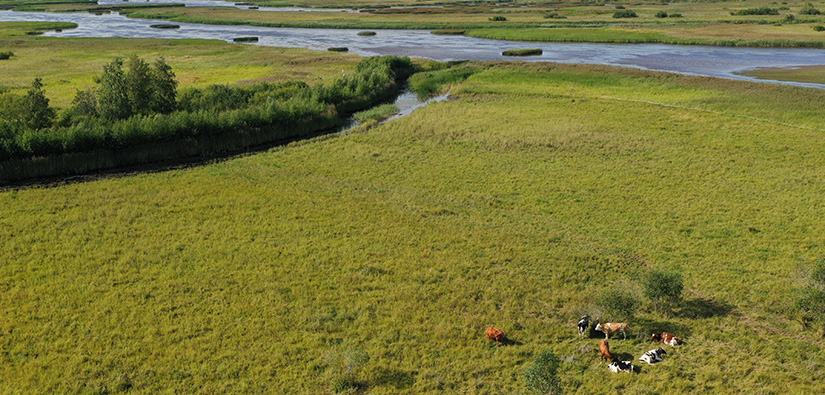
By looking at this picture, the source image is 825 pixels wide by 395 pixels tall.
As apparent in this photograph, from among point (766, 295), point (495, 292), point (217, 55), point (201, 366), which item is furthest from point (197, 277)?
point (217, 55)

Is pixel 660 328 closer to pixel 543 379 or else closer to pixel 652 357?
pixel 652 357

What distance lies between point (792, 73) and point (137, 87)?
98261mm

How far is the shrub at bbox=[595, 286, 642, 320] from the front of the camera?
26200mm

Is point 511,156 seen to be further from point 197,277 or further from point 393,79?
point 393,79

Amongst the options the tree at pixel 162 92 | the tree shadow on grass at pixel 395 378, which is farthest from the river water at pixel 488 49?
the tree shadow on grass at pixel 395 378

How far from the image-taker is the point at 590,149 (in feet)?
184

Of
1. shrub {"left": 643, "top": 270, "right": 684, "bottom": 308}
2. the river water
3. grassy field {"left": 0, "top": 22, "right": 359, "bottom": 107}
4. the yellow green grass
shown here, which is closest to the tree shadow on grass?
shrub {"left": 643, "top": 270, "right": 684, "bottom": 308}

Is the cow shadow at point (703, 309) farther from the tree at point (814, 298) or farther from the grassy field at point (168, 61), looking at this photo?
the grassy field at point (168, 61)

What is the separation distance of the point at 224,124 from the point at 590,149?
3785 cm

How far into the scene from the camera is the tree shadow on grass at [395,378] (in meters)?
22.3

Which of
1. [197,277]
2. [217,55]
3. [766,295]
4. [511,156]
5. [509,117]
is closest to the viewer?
[766,295]

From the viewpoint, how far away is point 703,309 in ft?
90.5

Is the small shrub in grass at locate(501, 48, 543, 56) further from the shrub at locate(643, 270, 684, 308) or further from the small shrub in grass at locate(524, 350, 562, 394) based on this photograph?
the small shrub in grass at locate(524, 350, 562, 394)

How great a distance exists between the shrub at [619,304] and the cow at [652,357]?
305 cm
